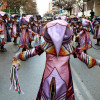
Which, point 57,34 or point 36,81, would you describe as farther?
point 36,81

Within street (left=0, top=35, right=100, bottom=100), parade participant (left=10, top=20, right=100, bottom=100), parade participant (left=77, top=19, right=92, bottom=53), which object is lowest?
street (left=0, top=35, right=100, bottom=100)

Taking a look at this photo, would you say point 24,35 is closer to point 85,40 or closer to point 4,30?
point 4,30

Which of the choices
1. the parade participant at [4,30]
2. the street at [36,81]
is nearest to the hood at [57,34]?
the street at [36,81]

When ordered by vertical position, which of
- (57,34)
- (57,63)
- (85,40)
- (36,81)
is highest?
(57,34)

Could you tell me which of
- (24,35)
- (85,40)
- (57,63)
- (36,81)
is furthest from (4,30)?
(57,63)

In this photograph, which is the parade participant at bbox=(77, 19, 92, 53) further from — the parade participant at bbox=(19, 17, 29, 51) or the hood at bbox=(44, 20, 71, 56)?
the hood at bbox=(44, 20, 71, 56)

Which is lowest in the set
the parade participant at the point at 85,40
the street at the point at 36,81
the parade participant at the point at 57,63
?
the street at the point at 36,81

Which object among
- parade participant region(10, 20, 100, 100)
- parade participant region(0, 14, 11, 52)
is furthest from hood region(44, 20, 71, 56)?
parade participant region(0, 14, 11, 52)

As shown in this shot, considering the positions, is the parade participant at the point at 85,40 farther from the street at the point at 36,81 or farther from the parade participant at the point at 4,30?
the parade participant at the point at 4,30

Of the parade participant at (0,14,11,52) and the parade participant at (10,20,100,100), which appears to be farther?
the parade participant at (0,14,11,52)

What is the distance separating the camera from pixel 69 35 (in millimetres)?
2938

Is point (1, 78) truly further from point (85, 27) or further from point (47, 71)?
point (85, 27)

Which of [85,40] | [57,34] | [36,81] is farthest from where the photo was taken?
[85,40]

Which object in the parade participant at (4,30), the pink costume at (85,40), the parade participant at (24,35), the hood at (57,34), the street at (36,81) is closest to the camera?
the hood at (57,34)
